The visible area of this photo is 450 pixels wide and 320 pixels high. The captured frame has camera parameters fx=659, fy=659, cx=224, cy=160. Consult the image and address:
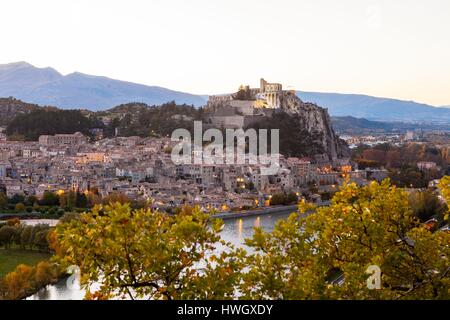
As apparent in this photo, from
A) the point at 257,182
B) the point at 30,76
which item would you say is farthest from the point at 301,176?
the point at 30,76

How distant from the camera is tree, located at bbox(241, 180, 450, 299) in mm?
2336

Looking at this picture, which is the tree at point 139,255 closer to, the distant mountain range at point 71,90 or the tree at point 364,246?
the tree at point 364,246

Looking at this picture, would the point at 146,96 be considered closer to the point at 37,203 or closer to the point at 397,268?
the point at 37,203

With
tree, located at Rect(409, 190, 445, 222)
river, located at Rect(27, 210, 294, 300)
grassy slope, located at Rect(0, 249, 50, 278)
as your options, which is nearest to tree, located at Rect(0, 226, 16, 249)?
grassy slope, located at Rect(0, 249, 50, 278)

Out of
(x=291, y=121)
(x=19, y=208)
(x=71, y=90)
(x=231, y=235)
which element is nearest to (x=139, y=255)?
(x=231, y=235)

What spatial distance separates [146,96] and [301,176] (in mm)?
83427

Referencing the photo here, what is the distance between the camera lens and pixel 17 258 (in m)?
9.46

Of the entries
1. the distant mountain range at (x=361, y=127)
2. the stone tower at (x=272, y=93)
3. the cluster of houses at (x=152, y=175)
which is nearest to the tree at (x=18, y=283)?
the cluster of houses at (x=152, y=175)

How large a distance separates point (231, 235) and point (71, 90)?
8583 cm

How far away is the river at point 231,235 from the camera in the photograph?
7158 mm

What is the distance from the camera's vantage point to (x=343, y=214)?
8.75 ft

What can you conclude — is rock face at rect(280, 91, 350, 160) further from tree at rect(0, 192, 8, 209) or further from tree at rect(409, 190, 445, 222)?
tree at rect(0, 192, 8, 209)

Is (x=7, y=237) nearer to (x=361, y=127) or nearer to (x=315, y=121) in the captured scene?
(x=315, y=121)
